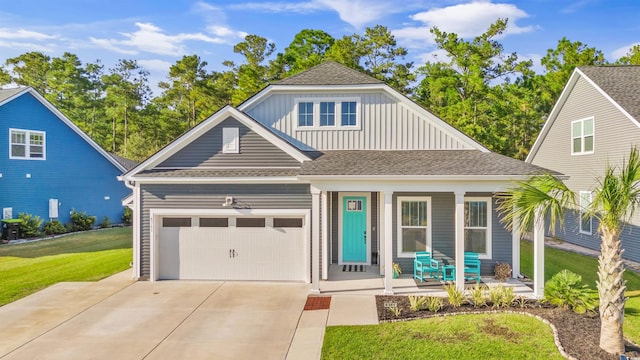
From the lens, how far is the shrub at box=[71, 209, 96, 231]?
21438 mm

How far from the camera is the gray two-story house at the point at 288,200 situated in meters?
10.4

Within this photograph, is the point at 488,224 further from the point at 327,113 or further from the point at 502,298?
the point at 327,113

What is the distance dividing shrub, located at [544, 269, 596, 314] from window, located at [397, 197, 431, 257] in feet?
12.5

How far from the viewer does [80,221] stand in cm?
2155

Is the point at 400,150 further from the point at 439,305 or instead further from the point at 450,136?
the point at 439,305

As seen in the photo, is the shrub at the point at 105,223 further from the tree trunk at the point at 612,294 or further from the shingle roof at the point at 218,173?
the tree trunk at the point at 612,294

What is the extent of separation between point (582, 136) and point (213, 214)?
15449 mm

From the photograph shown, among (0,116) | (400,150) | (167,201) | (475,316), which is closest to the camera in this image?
(475,316)

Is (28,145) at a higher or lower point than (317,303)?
higher

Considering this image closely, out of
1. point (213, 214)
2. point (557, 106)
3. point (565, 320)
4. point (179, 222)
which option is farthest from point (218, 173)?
point (557, 106)

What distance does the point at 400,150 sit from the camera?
12320 mm

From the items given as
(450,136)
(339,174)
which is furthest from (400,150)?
(339,174)

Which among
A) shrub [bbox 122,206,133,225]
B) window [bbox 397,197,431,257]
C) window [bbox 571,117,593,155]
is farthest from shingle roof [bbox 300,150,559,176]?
shrub [bbox 122,206,133,225]

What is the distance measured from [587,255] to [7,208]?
84.5 feet
